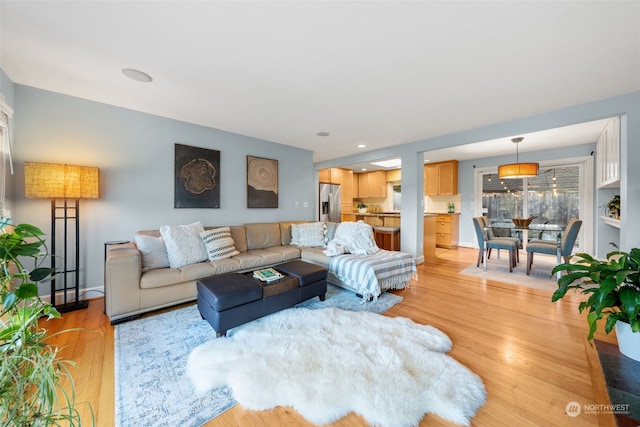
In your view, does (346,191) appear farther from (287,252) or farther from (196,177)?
(196,177)

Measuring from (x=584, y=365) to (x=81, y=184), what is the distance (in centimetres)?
463

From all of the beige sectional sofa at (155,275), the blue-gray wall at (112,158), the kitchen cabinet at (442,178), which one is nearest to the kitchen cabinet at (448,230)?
the kitchen cabinet at (442,178)

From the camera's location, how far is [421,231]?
4.65m

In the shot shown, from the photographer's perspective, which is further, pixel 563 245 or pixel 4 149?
pixel 563 245

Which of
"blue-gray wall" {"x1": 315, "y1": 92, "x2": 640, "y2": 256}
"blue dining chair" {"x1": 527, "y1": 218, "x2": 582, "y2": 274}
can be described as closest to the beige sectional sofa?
"blue-gray wall" {"x1": 315, "y1": 92, "x2": 640, "y2": 256}

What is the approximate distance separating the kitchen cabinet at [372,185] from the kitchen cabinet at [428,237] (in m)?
2.27

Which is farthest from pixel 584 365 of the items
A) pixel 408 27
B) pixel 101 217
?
pixel 101 217

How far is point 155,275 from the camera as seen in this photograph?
248cm

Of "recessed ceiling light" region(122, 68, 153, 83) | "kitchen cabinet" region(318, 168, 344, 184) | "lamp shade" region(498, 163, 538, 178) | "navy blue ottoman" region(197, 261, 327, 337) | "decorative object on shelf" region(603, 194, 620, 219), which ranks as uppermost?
"recessed ceiling light" region(122, 68, 153, 83)

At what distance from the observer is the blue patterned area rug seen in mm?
1334

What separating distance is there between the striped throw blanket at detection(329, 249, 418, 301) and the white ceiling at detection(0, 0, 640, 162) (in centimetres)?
190

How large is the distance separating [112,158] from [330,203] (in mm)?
4869

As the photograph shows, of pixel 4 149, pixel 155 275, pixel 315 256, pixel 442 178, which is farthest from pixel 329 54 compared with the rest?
pixel 442 178

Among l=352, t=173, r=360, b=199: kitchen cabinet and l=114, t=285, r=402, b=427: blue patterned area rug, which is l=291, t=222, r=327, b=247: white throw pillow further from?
l=352, t=173, r=360, b=199: kitchen cabinet
